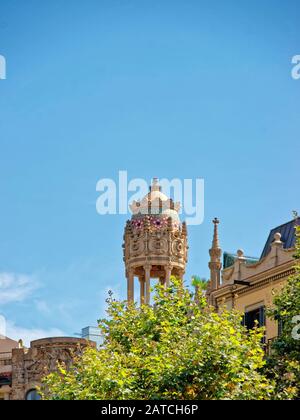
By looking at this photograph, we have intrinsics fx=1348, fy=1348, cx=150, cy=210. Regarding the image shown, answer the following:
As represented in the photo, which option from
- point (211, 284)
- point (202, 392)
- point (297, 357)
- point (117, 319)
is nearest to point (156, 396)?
point (202, 392)

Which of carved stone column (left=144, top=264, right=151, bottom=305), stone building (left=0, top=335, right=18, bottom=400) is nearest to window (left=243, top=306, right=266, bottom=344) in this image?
carved stone column (left=144, top=264, right=151, bottom=305)

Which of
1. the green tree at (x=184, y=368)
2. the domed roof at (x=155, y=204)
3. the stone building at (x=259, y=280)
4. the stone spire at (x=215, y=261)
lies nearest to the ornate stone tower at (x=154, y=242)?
the domed roof at (x=155, y=204)

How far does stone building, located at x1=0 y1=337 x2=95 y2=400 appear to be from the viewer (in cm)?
8662

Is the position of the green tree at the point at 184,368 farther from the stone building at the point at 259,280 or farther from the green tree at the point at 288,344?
the stone building at the point at 259,280

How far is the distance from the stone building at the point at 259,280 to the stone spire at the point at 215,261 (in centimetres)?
7

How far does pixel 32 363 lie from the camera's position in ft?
290

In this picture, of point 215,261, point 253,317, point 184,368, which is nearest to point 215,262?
point 215,261

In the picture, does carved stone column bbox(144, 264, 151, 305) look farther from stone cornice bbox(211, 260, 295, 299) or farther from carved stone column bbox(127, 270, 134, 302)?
stone cornice bbox(211, 260, 295, 299)

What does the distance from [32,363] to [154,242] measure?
1249 centimetres

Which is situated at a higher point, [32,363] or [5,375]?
[32,363]

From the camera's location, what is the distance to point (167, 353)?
45.6 meters

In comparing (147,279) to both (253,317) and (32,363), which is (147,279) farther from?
(253,317)

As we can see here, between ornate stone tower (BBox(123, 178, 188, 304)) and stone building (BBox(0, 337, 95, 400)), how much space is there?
22.2 feet
